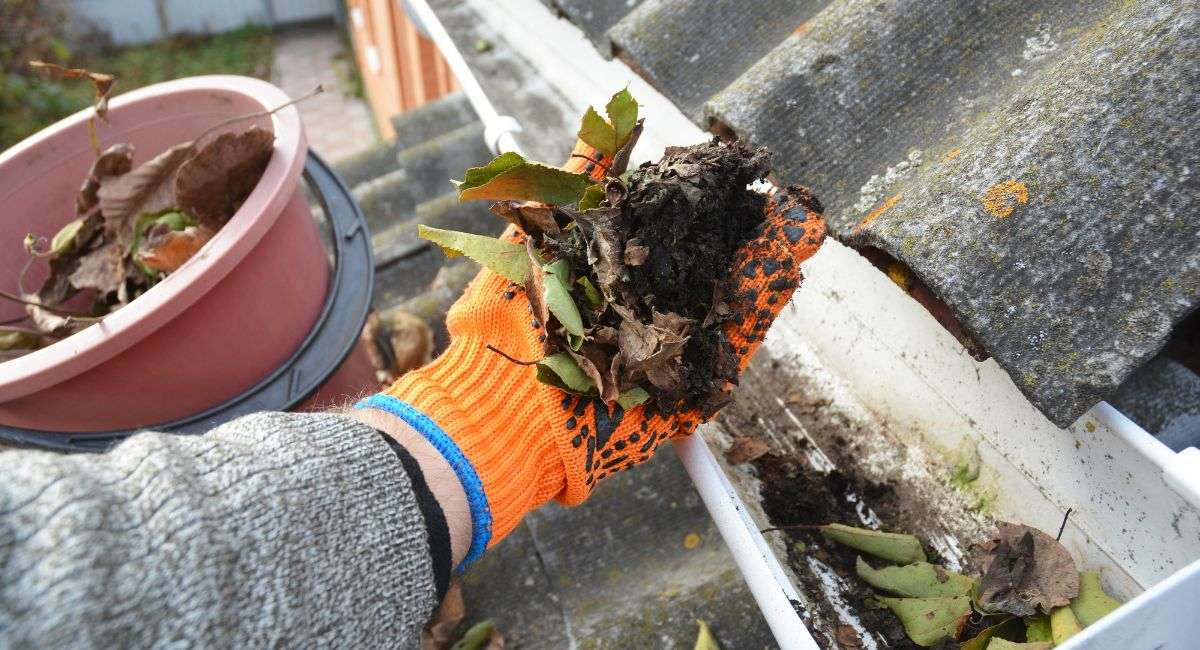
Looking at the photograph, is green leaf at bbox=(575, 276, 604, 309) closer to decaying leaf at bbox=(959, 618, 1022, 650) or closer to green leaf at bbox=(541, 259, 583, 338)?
green leaf at bbox=(541, 259, 583, 338)

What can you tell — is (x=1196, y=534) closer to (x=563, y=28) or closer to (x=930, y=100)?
(x=930, y=100)

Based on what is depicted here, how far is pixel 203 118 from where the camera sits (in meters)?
1.75

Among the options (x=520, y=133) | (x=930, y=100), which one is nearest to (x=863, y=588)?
(x=930, y=100)

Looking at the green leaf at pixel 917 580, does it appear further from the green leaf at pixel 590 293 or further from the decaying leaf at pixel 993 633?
the green leaf at pixel 590 293

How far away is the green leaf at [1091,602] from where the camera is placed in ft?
2.87

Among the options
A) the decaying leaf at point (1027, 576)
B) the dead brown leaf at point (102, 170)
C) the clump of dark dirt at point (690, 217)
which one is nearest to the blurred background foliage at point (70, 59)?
the dead brown leaf at point (102, 170)

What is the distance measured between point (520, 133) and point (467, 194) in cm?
106

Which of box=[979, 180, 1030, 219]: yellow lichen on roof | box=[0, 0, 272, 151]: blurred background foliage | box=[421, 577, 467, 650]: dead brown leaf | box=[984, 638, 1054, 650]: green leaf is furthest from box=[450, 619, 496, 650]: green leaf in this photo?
box=[0, 0, 272, 151]: blurred background foliage

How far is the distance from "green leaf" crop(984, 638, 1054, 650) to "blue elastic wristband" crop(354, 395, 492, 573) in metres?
0.65

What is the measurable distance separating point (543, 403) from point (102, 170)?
3.78 feet

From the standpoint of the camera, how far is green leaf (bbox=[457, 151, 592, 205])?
102 cm

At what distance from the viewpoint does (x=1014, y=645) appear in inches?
34.0

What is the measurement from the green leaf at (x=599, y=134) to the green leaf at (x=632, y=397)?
1.18 feet

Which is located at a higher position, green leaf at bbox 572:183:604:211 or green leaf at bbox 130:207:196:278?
green leaf at bbox 130:207:196:278
